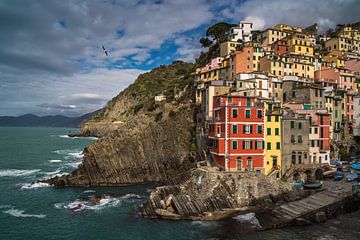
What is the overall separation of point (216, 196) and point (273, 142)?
13.3 m

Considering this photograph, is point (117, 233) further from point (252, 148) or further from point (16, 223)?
point (252, 148)

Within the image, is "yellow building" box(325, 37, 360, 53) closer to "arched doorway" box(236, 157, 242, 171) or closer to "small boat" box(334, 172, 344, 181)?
"small boat" box(334, 172, 344, 181)

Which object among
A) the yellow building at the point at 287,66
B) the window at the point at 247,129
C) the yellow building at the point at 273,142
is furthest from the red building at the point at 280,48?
the window at the point at 247,129

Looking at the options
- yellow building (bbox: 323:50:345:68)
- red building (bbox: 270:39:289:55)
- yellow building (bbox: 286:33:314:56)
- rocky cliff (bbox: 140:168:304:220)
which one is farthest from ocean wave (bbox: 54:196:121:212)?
yellow building (bbox: 323:50:345:68)

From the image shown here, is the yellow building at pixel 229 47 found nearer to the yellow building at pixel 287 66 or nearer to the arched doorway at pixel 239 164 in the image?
the yellow building at pixel 287 66

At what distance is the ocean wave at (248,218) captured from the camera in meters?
33.8

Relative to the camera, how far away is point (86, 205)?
139 feet

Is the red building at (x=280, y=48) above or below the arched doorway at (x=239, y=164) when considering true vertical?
above

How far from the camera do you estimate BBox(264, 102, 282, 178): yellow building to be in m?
44.8

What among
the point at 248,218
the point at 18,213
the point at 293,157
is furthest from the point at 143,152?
the point at 248,218

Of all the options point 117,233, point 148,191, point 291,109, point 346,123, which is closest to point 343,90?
point 346,123

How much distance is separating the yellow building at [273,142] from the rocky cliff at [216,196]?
156 inches

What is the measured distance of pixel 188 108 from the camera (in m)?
65.7

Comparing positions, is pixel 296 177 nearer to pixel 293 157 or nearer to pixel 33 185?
pixel 293 157
